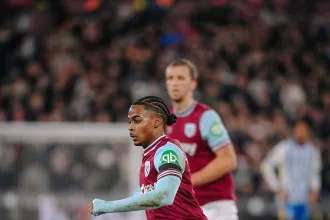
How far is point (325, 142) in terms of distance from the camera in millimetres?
14094

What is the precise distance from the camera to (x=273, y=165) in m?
12.2

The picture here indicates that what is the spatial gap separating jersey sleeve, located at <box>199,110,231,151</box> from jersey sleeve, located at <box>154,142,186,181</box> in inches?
66.1

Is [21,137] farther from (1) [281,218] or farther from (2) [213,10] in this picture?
(2) [213,10]

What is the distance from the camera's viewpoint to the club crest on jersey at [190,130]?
6.44 m

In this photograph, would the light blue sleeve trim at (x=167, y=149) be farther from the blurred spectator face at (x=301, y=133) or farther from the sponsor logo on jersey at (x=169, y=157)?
the blurred spectator face at (x=301, y=133)

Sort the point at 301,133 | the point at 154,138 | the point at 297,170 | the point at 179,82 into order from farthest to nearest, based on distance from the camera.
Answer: the point at 297,170 < the point at 301,133 < the point at 179,82 < the point at 154,138

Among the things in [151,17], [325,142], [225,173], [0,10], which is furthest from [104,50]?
[225,173]

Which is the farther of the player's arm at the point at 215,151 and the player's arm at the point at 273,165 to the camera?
the player's arm at the point at 273,165

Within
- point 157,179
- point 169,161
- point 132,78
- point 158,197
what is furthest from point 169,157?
point 132,78

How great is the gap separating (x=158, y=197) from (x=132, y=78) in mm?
10171

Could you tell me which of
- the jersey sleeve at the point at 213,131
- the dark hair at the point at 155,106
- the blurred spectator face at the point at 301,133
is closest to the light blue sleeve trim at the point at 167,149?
the dark hair at the point at 155,106

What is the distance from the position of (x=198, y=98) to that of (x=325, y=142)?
2.33 meters

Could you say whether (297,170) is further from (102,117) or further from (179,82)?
(179,82)

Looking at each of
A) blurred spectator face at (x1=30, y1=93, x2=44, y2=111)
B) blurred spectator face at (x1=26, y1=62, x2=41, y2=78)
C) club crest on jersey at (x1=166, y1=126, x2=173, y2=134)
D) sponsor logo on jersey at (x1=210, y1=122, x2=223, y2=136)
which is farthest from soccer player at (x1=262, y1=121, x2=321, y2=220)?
sponsor logo on jersey at (x1=210, y1=122, x2=223, y2=136)
